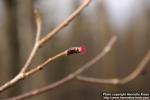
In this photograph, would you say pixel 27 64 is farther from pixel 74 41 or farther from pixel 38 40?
pixel 74 41

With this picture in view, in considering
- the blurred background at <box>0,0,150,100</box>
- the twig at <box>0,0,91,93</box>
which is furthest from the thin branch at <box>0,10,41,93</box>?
the blurred background at <box>0,0,150,100</box>

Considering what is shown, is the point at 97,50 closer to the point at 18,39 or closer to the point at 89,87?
the point at 89,87

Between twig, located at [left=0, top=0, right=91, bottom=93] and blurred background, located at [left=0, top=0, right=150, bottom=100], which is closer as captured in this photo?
twig, located at [left=0, top=0, right=91, bottom=93]

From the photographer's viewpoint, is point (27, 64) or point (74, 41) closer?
point (27, 64)

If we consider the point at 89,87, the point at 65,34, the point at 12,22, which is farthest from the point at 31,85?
the point at 65,34

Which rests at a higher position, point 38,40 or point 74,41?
point 74,41

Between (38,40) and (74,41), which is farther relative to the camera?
(74,41)

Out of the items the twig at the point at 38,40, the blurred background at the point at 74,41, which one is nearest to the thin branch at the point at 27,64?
the twig at the point at 38,40

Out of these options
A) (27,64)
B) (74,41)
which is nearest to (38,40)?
(27,64)

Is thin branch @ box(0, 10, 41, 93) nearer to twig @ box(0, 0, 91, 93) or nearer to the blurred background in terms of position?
twig @ box(0, 0, 91, 93)

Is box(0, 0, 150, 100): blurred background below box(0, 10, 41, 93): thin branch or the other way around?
the other way around
